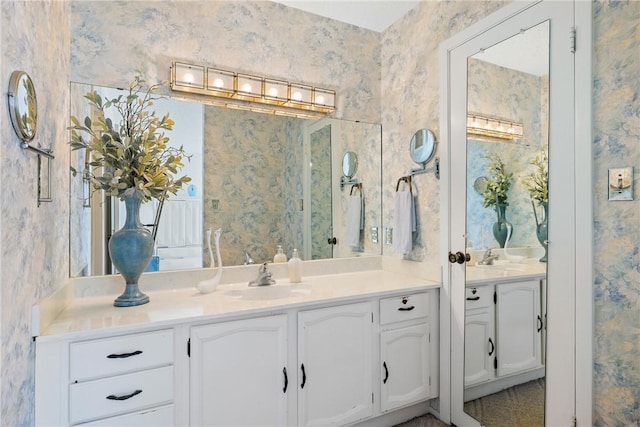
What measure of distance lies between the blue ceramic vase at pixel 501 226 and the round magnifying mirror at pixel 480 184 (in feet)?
0.41

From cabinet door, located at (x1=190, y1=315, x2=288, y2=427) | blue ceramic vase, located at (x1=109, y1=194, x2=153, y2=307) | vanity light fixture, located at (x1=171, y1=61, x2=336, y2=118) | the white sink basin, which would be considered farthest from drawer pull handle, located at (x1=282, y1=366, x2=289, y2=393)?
vanity light fixture, located at (x1=171, y1=61, x2=336, y2=118)

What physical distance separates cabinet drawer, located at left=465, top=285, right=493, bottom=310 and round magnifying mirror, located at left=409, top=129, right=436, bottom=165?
2.77ft

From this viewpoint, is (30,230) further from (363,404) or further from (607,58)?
(607,58)

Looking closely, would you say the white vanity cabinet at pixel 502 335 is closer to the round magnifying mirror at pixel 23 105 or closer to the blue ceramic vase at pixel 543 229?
the blue ceramic vase at pixel 543 229

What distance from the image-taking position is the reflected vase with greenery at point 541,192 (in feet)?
5.22

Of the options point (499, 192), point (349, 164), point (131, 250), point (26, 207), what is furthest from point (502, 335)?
point (26, 207)

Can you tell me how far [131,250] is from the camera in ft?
5.30

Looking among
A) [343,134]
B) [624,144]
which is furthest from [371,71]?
[624,144]

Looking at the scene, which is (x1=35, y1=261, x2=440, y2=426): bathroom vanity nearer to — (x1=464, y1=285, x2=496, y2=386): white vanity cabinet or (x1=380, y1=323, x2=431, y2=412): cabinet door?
(x1=380, y1=323, x2=431, y2=412): cabinet door

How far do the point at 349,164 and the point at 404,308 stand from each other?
1115 millimetres

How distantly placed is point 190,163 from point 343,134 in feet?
3.63

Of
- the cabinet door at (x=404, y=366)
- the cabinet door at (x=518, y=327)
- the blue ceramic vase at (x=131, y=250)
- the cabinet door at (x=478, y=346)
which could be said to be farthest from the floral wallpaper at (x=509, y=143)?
the blue ceramic vase at (x=131, y=250)

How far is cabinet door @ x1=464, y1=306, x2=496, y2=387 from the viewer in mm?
1892

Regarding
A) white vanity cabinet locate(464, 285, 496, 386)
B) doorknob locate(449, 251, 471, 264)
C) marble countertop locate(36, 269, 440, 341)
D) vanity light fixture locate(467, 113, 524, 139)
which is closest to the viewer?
marble countertop locate(36, 269, 440, 341)
